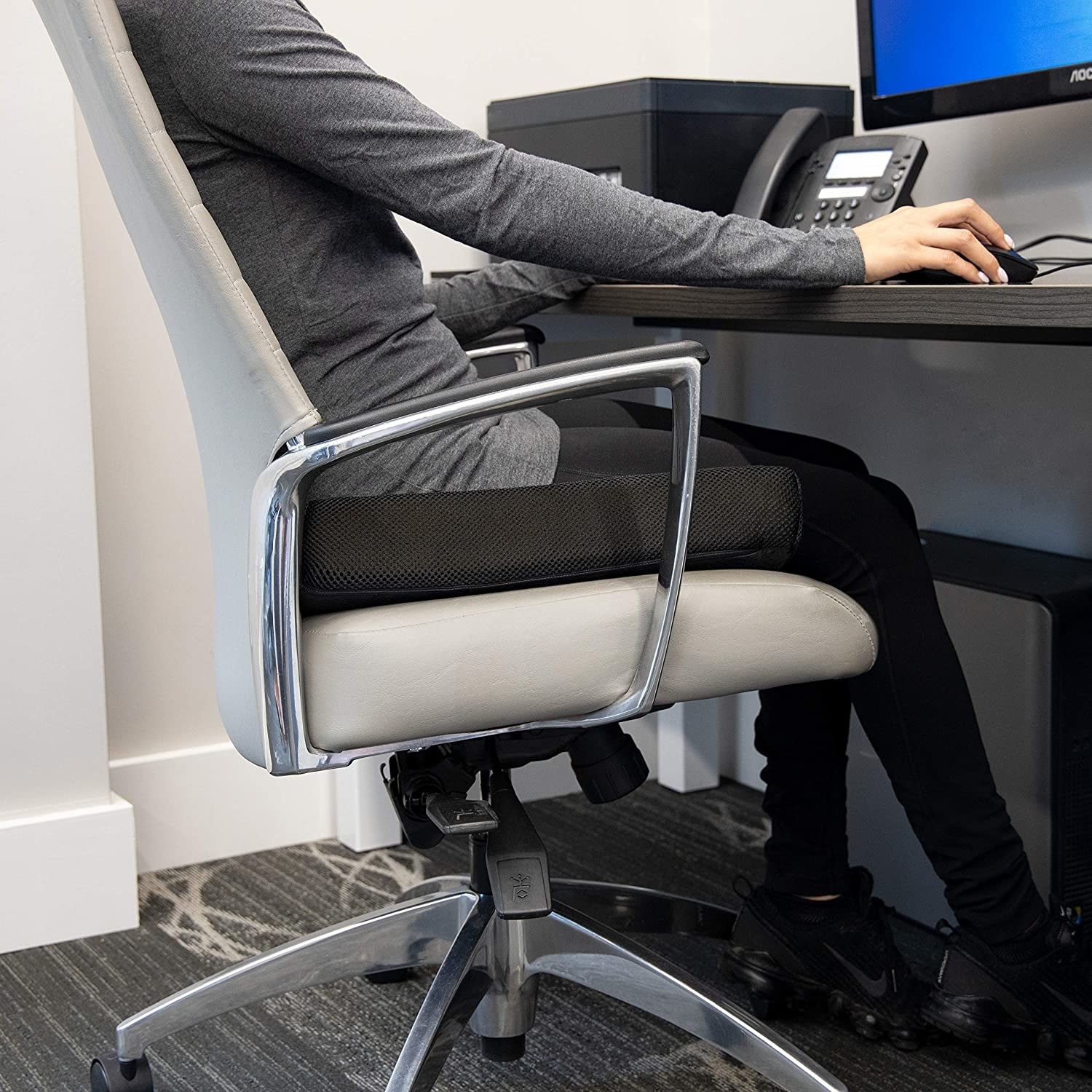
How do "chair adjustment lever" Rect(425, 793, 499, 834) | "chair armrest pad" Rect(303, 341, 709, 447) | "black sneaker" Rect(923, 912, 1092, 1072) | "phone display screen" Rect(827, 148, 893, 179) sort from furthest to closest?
1. "phone display screen" Rect(827, 148, 893, 179)
2. "black sneaker" Rect(923, 912, 1092, 1072)
3. "chair adjustment lever" Rect(425, 793, 499, 834)
4. "chair armrest pad" Rect(303, 341, 709, 447)

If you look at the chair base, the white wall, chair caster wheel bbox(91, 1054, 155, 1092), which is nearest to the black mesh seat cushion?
the chair base

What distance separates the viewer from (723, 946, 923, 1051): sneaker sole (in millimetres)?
1495

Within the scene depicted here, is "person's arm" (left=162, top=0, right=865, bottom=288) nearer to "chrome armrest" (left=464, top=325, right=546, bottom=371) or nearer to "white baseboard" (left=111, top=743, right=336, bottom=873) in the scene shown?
"chrome armrest" (left=464, top=325, right=546, bottom=371)

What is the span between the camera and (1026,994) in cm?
140

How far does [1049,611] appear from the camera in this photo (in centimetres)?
155

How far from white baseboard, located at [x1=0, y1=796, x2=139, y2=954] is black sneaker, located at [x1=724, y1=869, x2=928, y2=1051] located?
31.4 inches

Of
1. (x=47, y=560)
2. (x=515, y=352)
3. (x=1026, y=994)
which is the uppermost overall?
(x=515, y=352)

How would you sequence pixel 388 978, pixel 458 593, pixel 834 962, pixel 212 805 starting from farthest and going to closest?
pixel 212 805 → pixel 388 978 → pixel 834 962 → pixel 458 593

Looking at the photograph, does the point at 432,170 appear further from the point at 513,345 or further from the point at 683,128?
the point at 683,128

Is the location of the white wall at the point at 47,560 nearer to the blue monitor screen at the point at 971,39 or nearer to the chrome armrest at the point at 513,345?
the chrome armrest at the point at 513,345

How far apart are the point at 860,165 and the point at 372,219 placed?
28.0 inches

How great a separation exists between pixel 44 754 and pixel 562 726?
3.15ft

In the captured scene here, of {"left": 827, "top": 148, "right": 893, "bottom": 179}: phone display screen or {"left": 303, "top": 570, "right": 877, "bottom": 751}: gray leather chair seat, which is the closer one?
{"left": 303, "top": 570, "right": 877, "bottom": 751}: gray leather chair seat

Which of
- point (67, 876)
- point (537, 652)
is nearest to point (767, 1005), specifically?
point (537, 652)
